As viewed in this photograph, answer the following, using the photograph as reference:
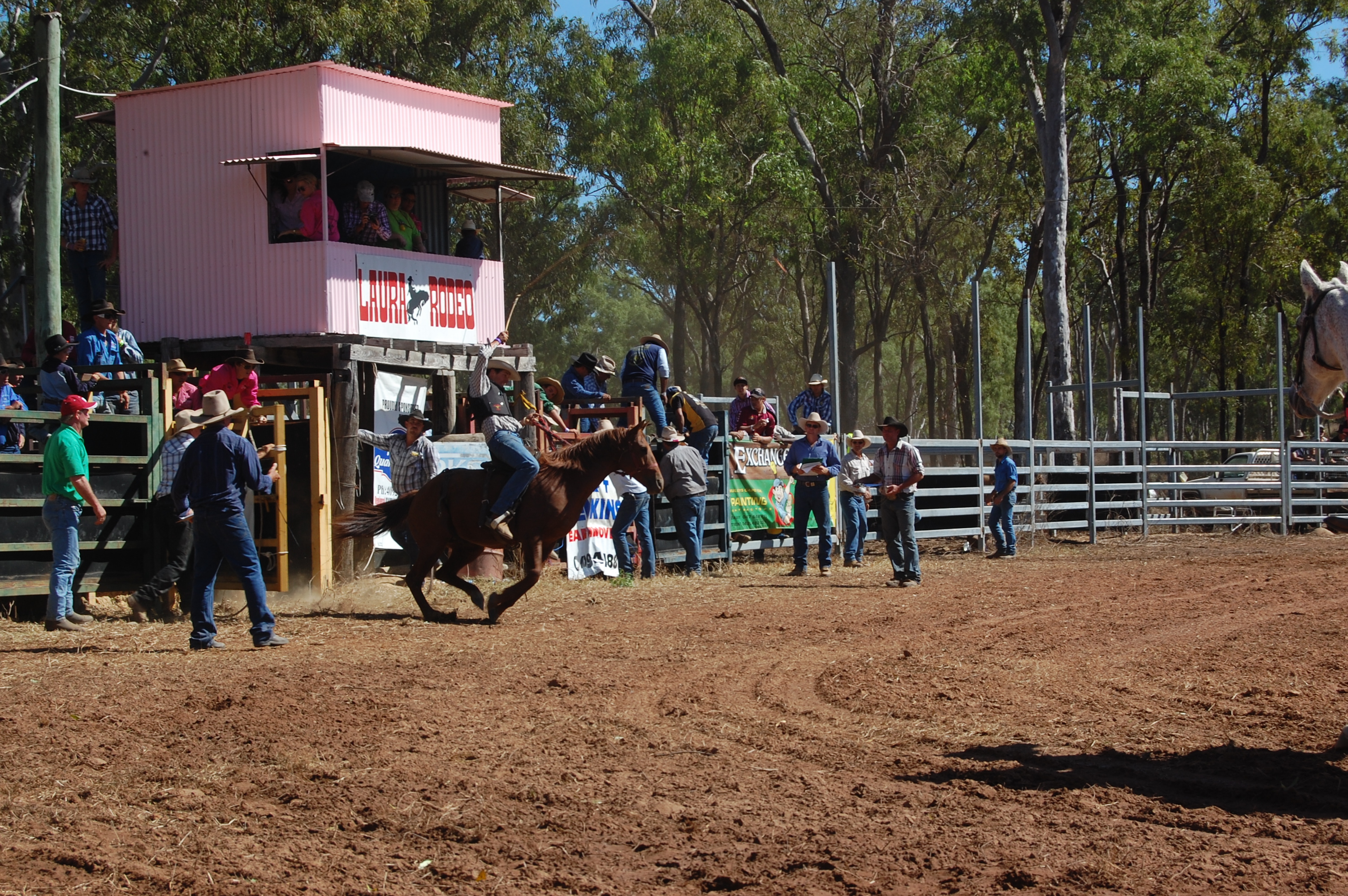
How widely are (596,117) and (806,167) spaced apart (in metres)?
8.63

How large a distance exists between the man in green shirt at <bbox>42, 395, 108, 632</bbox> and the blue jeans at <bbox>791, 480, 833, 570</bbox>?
8.07 m

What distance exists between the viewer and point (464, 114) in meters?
21.2

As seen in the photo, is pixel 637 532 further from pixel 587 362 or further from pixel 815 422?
pixel 815 422

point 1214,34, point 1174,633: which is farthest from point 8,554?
point 1214,34

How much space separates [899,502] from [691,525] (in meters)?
2.59

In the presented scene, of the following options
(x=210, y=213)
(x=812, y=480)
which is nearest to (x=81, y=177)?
(x=210, y=213)

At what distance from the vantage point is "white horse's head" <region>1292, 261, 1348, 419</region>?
5.85 meters

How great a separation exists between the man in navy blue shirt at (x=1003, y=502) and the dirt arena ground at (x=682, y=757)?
7.80 m

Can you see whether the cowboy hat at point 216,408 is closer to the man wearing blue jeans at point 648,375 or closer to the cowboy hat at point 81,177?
the man wearing blue jeans at point 648,375

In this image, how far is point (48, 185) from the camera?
1363cm

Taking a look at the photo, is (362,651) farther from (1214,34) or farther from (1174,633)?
(1214,34)

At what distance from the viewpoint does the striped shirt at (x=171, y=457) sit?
11.4 metres

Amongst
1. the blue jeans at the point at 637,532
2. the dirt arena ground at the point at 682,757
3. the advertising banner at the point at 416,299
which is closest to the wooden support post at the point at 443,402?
the advertising banner at the point at 416,299

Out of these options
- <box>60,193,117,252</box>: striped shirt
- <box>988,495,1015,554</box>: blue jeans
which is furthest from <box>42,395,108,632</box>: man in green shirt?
<box>988,495,1015,554</box>: blue jeans
